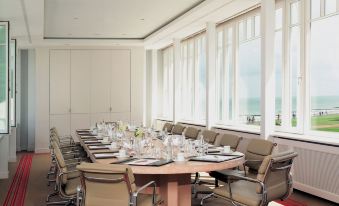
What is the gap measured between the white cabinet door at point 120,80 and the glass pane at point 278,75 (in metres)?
5.95

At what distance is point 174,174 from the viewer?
4141mm

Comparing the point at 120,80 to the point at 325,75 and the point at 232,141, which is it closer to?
the point at 232,141

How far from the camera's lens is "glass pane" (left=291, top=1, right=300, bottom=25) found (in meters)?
6.48

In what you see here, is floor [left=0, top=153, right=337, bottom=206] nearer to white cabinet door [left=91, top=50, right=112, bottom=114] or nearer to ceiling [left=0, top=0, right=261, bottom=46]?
ceiling [left=0, top=0, right=261, bottom=46]

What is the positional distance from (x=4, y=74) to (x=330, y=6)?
5.49m

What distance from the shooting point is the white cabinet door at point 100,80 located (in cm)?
1197

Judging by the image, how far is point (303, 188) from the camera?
5875 millimetres

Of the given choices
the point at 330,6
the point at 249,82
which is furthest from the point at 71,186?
the point at 249,82

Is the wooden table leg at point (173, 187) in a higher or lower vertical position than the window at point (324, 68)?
lower

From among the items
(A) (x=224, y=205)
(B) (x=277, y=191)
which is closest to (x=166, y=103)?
(A) (x=224, y=205)

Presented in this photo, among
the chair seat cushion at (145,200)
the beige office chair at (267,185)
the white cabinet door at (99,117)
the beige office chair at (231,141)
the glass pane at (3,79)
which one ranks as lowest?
the chair seat cushion at (145,200)

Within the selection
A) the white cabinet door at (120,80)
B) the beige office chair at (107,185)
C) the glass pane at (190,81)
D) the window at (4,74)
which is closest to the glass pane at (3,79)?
the window at (4,74)

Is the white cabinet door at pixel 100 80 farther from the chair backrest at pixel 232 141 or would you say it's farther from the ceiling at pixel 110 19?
the chair backrest at pixel 232 141

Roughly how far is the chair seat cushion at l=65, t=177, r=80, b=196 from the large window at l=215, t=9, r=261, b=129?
434 centimetres
